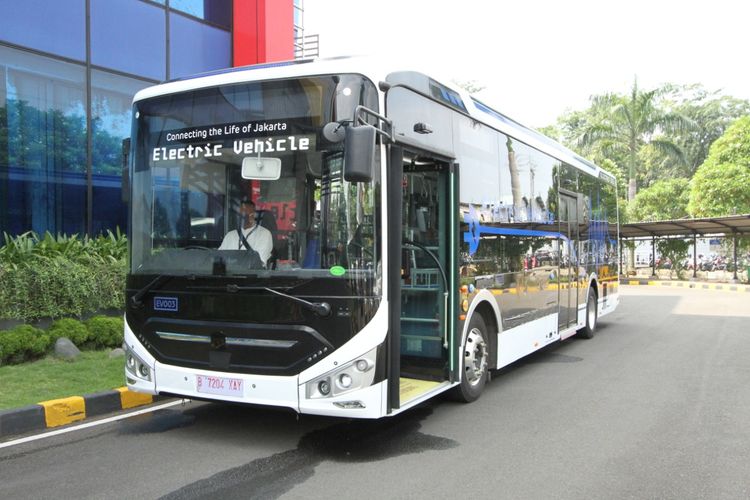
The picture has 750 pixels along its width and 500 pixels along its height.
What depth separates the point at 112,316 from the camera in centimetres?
934

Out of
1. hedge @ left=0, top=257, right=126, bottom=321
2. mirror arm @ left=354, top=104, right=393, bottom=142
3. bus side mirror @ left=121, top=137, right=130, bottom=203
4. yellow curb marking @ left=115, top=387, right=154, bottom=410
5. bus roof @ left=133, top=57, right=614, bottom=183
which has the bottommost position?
yellow curb marking @ left=115, top=387, right=154, bottom=410

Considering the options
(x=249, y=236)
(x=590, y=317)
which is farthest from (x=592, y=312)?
(x=249, y=236)

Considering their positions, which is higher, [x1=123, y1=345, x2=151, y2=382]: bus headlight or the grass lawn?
[x1=123, y1=345, x2=151, y2=382]: bus headlight

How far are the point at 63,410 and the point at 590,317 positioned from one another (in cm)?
885

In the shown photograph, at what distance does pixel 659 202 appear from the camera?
3591 centimetres

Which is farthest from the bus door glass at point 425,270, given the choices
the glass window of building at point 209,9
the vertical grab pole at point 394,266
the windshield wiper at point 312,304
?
the glass window of building at point 209,9

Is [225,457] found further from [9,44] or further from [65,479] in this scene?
[9,44]

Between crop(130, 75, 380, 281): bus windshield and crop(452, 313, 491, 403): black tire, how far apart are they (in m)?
2.09

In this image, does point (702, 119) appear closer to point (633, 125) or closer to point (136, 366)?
point (633, 125)

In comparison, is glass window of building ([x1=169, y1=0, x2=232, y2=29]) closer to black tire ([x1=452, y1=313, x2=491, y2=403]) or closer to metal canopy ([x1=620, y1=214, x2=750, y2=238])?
black tire ([x1=452, y1=313, x2=491, y2=403])

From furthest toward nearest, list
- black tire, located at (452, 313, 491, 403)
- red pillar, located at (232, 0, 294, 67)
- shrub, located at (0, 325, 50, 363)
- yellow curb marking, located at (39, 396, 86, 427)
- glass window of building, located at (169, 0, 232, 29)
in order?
red pillar, located at (232, 0, 294, 67), glass window of building, located at (169, 0, 232, 29), shrub, located at (0, 325, 50, 363), black tire, located at (452, 313, 491, 403), yellow curb marking, located at (39, 396, 86, 427)

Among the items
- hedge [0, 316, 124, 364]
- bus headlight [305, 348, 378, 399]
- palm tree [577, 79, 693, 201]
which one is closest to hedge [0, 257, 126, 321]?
hedge [0, 316, 124, 364]

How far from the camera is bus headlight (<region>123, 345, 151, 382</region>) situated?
17.0ft

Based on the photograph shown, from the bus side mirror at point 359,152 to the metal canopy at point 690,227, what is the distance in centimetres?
2349
